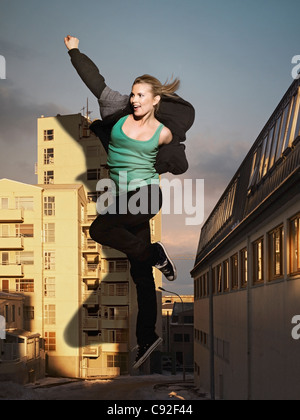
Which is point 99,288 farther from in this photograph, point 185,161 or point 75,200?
point 185,161

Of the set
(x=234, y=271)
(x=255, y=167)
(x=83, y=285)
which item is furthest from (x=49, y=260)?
(x=255, y=167)

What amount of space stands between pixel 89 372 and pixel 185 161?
67.1m

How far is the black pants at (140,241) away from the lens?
12.2m

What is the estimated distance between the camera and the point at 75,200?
70.4 metres

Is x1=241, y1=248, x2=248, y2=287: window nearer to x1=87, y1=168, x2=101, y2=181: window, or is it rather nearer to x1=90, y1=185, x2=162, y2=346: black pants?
x1=90, y1=185, x2=162, y2=346: black pants

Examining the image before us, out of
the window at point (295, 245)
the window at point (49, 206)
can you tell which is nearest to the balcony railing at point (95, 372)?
the window at point (49, 206)

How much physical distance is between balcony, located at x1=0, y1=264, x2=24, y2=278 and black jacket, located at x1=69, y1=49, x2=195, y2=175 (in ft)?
208

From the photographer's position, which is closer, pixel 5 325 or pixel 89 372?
pixel 5 325

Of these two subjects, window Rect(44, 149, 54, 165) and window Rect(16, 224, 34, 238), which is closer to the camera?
window Rect(16, 224, 34, 238)

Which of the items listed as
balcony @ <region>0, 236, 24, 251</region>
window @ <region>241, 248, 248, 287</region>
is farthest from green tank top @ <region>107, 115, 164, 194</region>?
balcony @ <region>0, 236, 24, 251</region>

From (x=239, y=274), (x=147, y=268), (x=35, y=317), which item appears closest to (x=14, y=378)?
(x=35, y=317)

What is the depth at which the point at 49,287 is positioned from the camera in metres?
75.6

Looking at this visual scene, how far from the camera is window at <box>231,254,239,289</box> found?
Result: 40.1m
